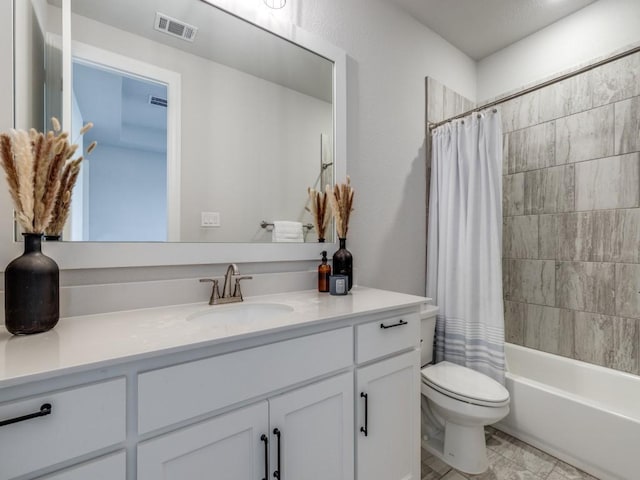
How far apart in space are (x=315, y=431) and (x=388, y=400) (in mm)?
353

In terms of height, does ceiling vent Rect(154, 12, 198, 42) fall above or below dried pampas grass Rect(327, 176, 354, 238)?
above

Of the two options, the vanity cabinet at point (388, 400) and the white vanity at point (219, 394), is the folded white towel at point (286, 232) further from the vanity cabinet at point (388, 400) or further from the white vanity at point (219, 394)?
the vanity cabinet at point (388, 400)

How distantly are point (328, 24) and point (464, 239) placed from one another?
145cm

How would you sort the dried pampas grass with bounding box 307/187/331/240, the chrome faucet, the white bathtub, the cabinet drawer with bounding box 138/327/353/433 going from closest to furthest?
the cabinet drawer with bounding box 138/327/353/433 → the chrome faucet → the white bathtub → the dried pampas grass with bounding box 307/187/331/240

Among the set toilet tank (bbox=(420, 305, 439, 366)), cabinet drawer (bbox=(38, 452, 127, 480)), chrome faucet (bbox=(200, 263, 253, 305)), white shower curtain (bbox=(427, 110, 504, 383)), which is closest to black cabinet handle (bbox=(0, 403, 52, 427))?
cabinet drawer (bbox=(38, 452, 127, 480))

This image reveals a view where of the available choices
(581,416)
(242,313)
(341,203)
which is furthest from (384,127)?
(581,416)

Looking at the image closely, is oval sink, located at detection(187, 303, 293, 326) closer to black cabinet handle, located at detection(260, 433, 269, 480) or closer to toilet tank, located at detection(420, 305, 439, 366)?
Answer: black cabinet handle, located at detection(260, 433, 269, 480)

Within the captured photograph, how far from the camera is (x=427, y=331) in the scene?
6.02ft

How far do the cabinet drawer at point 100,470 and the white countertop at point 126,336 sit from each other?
0.21 m

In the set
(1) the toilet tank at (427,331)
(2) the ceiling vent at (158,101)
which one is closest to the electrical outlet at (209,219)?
(2) the ceiling vent at (158,101)

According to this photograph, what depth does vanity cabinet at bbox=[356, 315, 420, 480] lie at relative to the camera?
112cm

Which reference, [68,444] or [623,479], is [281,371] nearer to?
[68,444]

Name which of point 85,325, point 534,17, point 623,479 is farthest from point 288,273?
point 534,17

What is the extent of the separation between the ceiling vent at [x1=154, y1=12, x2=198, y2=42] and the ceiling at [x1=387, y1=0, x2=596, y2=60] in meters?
1.35
